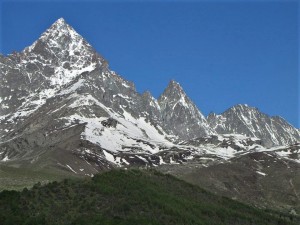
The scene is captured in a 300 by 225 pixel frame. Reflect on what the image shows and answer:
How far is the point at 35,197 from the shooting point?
11619 cm

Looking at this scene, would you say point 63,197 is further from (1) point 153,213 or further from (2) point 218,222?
(2) point 218,222

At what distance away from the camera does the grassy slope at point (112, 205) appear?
109 metres

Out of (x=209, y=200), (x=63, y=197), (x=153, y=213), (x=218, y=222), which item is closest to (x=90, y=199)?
(x=63, y=197)

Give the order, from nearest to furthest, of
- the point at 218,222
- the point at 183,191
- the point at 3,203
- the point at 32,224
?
the point at 32,224 < the point at 3,203 < the point at 218,222 < the point at 183,191

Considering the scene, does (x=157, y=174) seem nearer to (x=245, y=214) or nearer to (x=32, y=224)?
(x=245, y=214)

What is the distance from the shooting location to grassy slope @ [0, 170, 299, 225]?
10938cm

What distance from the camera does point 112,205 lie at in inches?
4537

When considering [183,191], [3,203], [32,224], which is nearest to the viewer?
[32,224]

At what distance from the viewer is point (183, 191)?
14138 centimetres

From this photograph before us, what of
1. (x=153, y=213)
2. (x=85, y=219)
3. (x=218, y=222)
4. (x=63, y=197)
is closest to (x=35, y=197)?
(x=63, y=197)

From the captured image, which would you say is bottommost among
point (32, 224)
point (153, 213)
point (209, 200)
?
point (32, 224)

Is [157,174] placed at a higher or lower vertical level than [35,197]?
higher

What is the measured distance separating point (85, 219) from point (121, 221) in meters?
6.54

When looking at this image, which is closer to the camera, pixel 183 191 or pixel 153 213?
pixel 153 213
